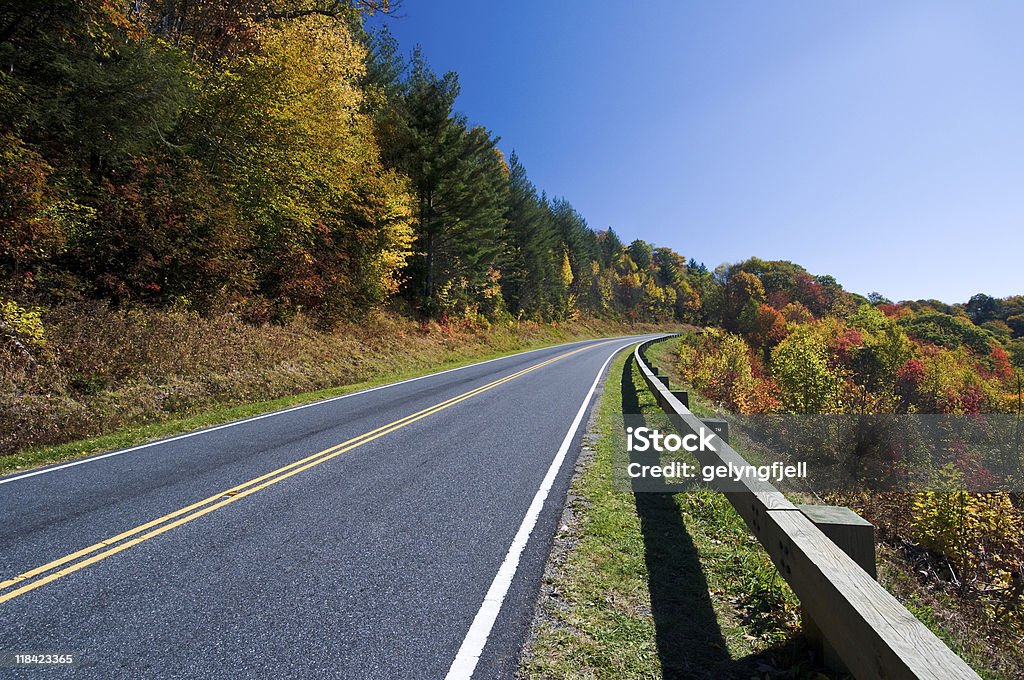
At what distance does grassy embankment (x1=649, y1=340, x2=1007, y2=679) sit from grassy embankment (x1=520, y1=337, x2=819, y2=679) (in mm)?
971

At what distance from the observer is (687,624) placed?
9.55 ft

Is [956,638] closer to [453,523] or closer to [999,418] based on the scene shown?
[453,523]

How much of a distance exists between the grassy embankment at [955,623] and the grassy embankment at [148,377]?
993cm

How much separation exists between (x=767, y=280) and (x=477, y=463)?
3429 inches

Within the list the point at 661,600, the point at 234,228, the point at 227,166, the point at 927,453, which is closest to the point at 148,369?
the point at 234,228

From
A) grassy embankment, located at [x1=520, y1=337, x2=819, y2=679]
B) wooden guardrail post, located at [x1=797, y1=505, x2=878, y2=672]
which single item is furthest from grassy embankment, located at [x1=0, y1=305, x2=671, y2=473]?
wooden guardrail post, located at [x1=797, y1=505, x2=878, y2=672]

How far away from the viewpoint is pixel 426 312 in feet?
88.7

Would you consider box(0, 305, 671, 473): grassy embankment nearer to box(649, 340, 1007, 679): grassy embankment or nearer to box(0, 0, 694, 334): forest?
box(0, 0, 694, 334): forest

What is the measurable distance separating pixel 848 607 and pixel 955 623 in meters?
2.49

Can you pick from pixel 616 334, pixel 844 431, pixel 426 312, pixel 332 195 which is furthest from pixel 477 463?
pixel 616 334

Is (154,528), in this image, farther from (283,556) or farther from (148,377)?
(148,377)

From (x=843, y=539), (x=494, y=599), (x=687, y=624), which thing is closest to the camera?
(x=843, y=539)

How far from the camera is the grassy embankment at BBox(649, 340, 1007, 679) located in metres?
2.82

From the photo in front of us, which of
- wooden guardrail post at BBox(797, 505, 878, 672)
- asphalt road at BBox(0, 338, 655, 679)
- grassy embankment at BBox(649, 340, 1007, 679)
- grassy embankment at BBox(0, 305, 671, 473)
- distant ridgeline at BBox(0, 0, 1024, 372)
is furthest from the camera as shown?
distant ridgeline at BBox(0, 0, 1024, 372)
